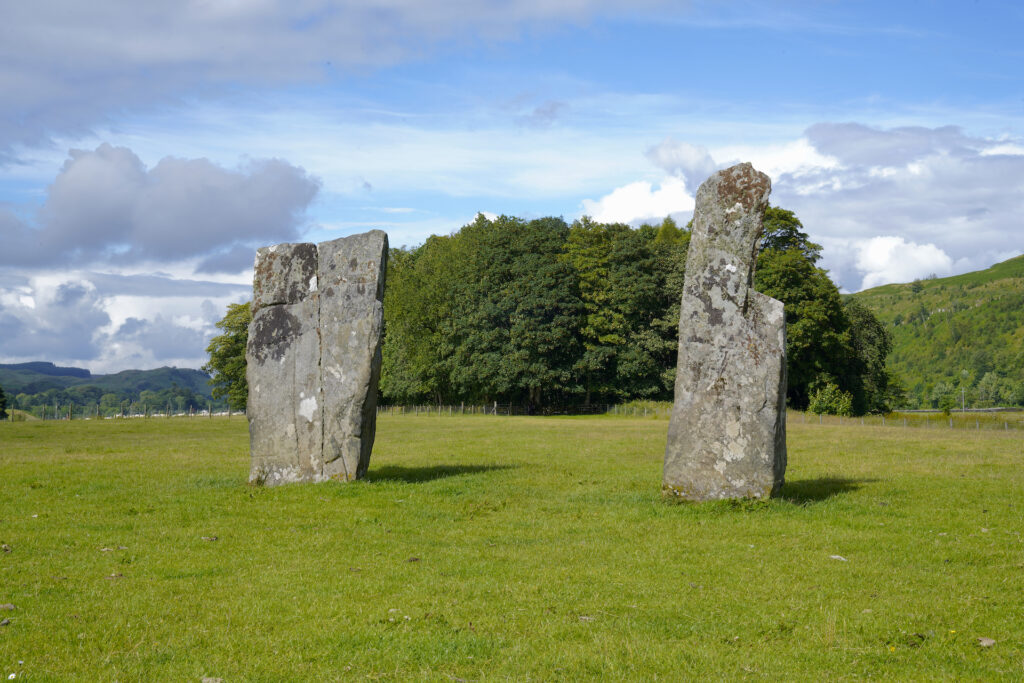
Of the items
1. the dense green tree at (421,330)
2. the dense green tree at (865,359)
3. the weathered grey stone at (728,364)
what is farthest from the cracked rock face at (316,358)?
the dense green tree at (865,359)

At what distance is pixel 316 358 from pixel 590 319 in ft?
164

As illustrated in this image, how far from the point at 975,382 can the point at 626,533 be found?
157 meters

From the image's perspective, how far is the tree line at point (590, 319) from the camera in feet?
210

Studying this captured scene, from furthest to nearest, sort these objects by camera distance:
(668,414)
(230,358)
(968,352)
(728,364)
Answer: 1. (968,352)
2. (230,358)
3. (668,414)
4. (728,364)

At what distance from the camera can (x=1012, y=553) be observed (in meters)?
11.9

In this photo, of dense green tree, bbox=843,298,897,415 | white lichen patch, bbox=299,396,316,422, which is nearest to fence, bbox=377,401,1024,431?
dense green tree, bbox=843,298,897,415

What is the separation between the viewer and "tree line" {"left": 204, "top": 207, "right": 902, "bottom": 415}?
6412 centimetres

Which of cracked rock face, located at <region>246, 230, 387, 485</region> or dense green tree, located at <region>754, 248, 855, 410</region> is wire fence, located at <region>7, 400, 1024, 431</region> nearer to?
dense green tree, located at <region>754, 248, 855, 410</region>

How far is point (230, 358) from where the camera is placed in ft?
299

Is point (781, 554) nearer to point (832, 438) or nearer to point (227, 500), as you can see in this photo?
point (227, 500)

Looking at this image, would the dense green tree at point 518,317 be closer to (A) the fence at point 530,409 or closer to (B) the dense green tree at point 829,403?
(A) the fence at point 530,409

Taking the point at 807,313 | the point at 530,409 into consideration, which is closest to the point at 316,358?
the point at 807,313

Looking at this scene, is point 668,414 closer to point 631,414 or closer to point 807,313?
point 631,414

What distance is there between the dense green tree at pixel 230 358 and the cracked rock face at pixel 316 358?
7322 cm
